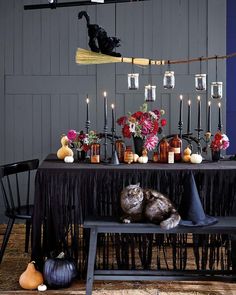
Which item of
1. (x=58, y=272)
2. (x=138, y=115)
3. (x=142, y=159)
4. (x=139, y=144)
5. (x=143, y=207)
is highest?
(x=138, y=115)

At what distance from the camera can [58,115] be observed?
19.3ft

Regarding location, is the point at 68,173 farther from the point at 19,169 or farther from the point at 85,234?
the point at 19,169

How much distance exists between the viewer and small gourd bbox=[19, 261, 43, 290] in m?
3.85

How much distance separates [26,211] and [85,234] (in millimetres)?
585

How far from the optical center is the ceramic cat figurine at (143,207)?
3590 mm

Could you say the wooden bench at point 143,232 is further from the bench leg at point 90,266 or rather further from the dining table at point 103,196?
the dining table at point 103,196

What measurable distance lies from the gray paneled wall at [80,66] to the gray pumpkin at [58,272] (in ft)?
7.17

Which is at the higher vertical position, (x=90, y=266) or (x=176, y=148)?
(x=176, y=148)

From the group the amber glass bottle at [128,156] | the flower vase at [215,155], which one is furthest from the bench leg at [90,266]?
the flower vase at [215,155]

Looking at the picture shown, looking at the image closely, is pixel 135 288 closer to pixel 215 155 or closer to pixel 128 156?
pixel 128 156

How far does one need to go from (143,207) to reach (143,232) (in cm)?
17

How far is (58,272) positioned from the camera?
3812 mm

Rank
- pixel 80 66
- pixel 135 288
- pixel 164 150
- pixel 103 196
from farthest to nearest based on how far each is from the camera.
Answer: pixel 80 66 < pixel 164 150 < pixel 103 196 < pixel 135 288

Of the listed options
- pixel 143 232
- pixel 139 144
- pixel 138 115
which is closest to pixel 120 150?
pixel 139 144
